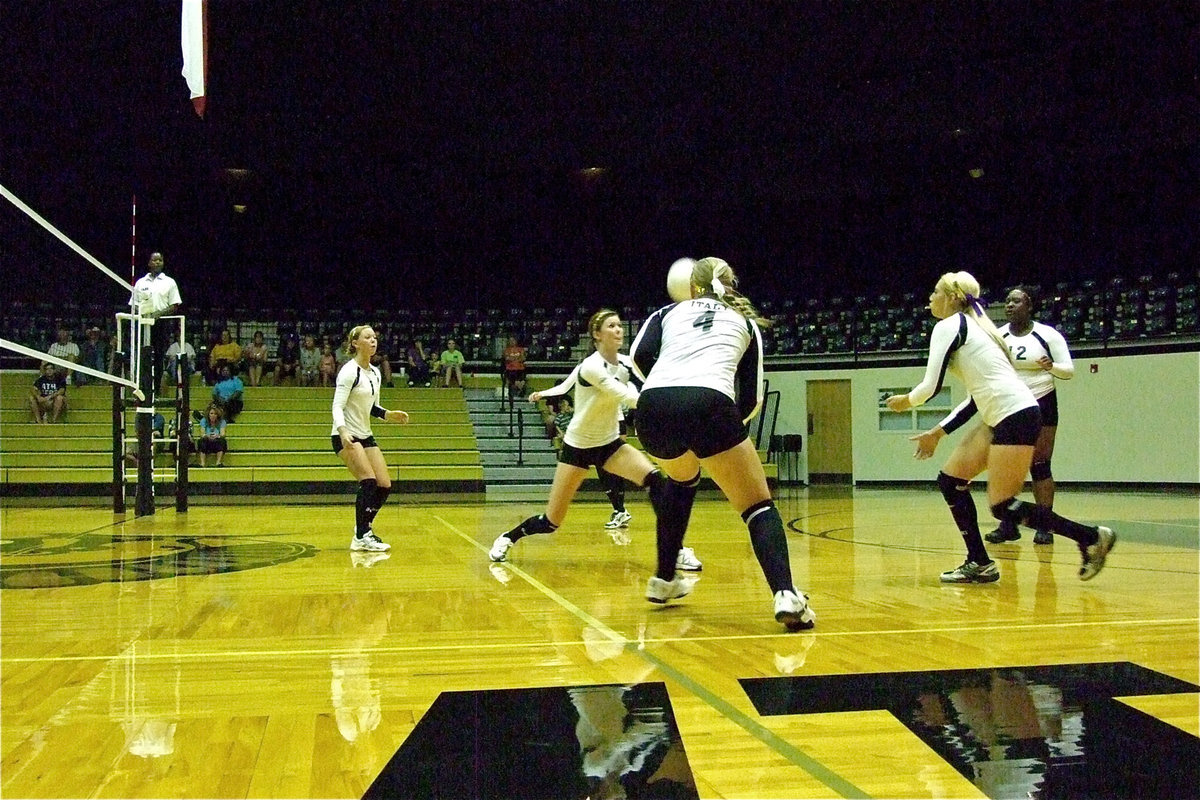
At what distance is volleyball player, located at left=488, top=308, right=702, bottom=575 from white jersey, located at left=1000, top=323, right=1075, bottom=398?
296cm

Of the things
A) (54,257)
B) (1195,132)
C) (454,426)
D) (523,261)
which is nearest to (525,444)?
(454,426)

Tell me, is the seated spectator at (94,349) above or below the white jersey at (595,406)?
above

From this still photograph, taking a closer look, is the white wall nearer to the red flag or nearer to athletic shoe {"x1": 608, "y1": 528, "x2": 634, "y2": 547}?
athletic shoe {"x1": 608, "y1": 528, "x2": 634, "y2": 547}

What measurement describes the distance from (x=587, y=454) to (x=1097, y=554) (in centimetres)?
302

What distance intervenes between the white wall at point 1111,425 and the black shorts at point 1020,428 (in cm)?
1439

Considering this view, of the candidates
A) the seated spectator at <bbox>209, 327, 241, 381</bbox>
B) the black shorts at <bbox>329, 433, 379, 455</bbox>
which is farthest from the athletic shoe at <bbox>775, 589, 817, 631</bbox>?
the seated spectator at <bbox>209, 327, 241, 381</bbox>

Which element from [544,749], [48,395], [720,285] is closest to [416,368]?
[48,395]

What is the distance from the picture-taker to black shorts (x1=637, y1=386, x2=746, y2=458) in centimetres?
394

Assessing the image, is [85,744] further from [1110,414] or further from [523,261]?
[523,261]

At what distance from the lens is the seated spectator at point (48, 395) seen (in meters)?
16.8

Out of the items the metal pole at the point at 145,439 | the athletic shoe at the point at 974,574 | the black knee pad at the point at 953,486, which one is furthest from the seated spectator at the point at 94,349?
the athletic shoe at the point at 974,574

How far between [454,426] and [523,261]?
6.31 metres

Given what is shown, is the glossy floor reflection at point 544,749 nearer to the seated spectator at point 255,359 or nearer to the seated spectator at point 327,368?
the seated spectator at point 327,368

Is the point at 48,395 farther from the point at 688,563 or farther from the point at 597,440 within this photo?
the point at 688,563
